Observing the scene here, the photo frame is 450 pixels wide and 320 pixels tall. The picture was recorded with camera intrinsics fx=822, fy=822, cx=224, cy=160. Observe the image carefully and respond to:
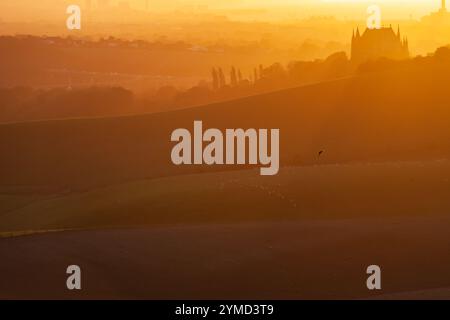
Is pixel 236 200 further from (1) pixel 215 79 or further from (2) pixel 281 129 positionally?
(1) pixel 215 79

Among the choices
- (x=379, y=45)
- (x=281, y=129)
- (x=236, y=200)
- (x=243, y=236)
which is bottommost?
(x=243, y=236)

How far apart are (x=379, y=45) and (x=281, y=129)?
105 centimetres

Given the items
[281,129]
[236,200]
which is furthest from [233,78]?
[236,200]

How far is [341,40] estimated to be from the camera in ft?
22.2

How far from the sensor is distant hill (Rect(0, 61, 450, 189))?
22.1 feet

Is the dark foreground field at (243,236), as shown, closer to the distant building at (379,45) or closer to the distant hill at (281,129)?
the distant hill at (281,129)

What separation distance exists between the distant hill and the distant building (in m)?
0.15

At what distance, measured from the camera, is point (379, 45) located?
22.0 ft

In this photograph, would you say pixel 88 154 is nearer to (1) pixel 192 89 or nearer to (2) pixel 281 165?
(1) pixel 192 89

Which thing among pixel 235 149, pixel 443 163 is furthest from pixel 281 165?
pixel 443 163

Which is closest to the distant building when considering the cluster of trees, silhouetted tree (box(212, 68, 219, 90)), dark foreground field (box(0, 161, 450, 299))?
the cluster of trees

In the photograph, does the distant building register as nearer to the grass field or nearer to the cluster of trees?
the cluster of trees

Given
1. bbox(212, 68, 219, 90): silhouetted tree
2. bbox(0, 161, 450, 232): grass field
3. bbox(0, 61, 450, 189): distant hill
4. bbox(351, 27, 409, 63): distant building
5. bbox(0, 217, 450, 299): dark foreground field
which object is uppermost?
bbox(351, 27, 409, 63): distant building

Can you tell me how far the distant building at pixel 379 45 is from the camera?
264 inches
